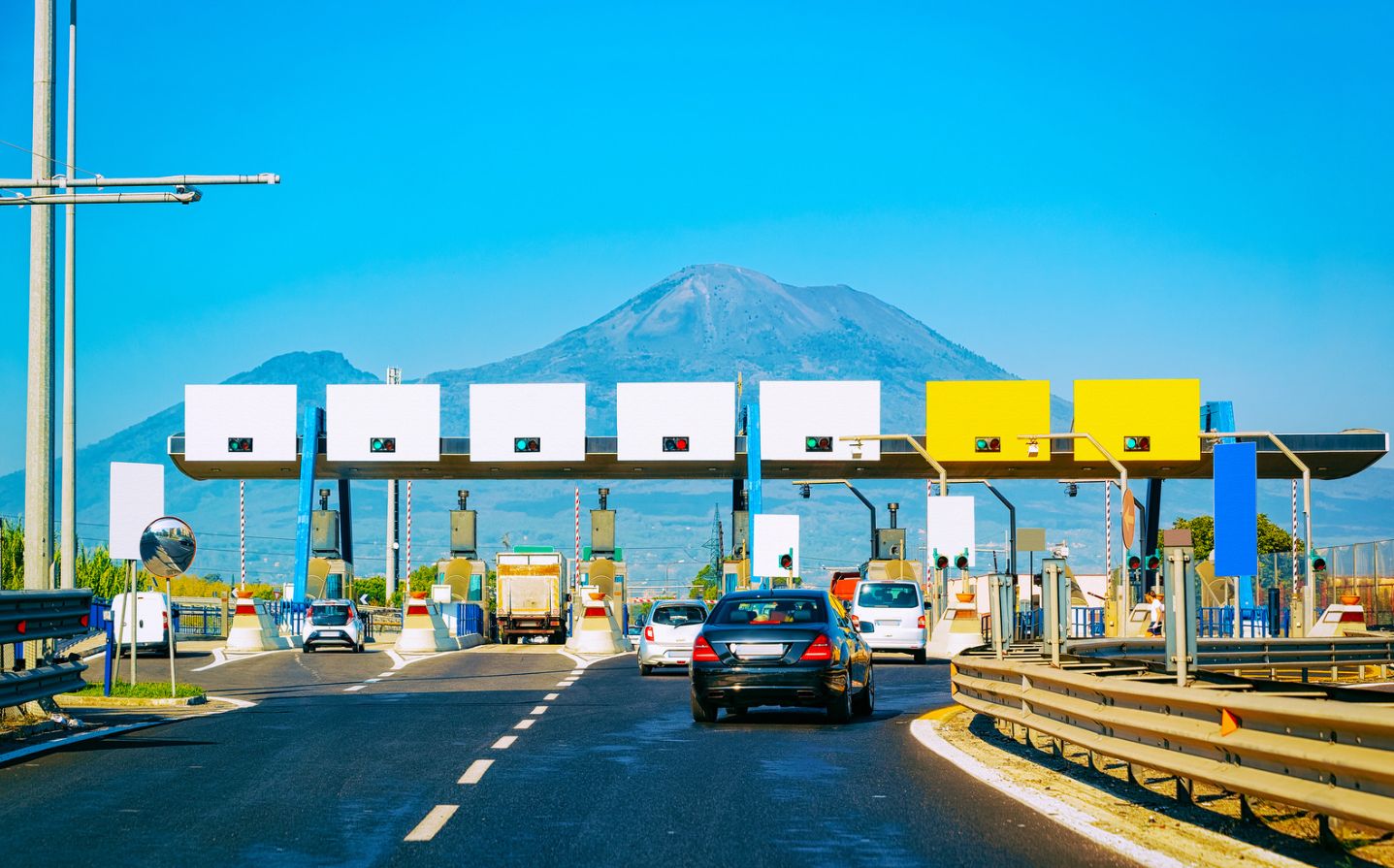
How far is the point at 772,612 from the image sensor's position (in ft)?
63.9

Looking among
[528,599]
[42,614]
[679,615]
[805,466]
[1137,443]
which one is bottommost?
[528,599]

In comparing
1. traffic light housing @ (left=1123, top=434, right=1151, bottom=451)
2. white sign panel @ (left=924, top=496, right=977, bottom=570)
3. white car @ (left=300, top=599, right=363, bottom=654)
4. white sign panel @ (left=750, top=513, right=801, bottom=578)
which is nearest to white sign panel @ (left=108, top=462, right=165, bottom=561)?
white car @ (left=300, top=599, right=363, bottom=654)

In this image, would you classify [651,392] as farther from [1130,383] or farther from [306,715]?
[306,715]

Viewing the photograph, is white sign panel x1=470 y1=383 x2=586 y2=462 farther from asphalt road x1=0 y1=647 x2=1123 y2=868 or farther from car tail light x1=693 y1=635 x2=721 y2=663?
car tail light x1=693 y1=635 x2=721 y2=663

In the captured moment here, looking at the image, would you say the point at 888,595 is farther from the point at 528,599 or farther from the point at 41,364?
the point at 528,599

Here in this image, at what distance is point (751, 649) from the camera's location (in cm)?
1848

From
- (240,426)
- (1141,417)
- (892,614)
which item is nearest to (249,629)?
(240,426)

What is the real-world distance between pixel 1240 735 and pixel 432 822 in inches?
179

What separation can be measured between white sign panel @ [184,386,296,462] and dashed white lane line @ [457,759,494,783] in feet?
139

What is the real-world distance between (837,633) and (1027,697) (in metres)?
4.37

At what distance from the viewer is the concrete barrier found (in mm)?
42219

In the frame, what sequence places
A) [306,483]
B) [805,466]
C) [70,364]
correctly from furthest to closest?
[805,466] → [306,483] → [70,364]

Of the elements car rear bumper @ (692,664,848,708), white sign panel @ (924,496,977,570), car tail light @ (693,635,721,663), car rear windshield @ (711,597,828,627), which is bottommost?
car rear bumper @ (692,664,848,708)

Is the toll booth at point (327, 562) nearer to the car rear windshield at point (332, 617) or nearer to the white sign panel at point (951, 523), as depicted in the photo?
the car rear windshield at point (332, 617)
